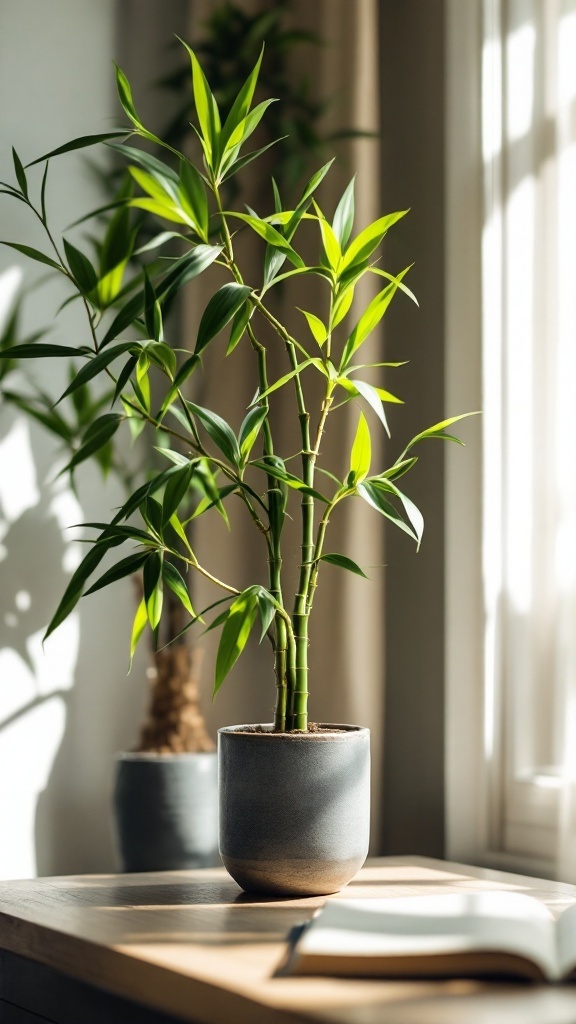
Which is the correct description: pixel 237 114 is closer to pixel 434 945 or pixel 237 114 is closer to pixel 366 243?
pixel 366 243

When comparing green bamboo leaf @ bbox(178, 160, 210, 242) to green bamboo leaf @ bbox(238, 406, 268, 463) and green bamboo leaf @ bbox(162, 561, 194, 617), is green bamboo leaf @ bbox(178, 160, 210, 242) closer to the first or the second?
green bamboo leaf @ bbox(238, 406, 268, 463)

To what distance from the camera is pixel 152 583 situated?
3.82 ft

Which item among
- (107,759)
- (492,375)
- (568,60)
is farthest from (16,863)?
(568,60)

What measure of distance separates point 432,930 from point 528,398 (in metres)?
1.02

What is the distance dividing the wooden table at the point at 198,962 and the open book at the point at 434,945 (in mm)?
12

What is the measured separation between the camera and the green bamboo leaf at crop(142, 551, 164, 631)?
116 cm

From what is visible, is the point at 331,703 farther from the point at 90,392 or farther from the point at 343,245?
the point at 343,245

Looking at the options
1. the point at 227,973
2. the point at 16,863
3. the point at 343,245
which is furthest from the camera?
the point at 16,863

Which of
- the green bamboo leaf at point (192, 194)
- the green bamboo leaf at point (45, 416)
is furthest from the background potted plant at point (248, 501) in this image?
the green bamboo leaf at point (45, 416)

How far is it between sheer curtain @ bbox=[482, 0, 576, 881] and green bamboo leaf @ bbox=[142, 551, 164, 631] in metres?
0.66

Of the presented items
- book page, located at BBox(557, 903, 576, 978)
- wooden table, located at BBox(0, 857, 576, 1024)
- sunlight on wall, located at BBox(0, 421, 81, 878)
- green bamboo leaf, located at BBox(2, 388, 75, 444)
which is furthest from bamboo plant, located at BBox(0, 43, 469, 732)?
sunlight on wall, located at BBox(0, 421, 81, 878)

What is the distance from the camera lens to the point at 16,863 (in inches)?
76.4

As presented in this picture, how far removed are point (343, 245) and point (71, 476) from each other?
2.49 feet

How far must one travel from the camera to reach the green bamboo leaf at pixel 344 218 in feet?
4.17
